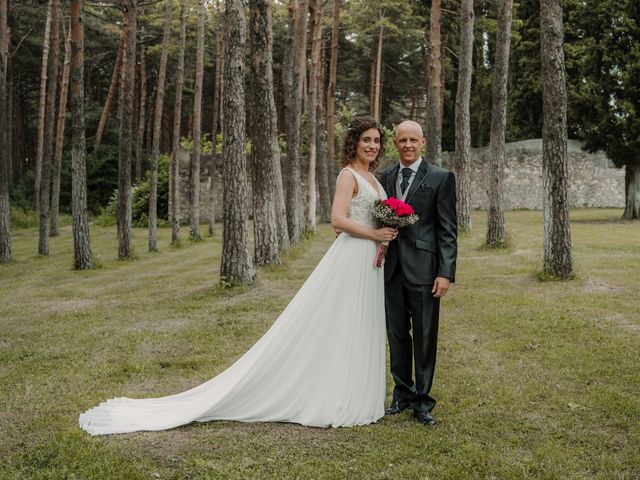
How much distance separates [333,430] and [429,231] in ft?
5.52

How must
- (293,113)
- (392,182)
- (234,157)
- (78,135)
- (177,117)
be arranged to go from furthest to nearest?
(177,117), (293,113), (78,135), (234,157), (392,182)

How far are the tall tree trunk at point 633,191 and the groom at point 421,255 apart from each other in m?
22.3

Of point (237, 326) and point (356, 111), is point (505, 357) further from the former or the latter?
point (356, 111)

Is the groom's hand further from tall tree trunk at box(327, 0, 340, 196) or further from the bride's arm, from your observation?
tall tree trunk at box(327, 0, 340, 196)

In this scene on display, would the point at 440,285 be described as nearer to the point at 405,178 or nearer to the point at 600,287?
Result: the point at 405,178

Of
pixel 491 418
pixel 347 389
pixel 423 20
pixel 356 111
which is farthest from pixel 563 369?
pixel 356 111

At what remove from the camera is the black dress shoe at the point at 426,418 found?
205 inches

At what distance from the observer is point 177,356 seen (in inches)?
299

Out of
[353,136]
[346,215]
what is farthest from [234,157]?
[346,215]

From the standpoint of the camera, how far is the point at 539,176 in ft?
112

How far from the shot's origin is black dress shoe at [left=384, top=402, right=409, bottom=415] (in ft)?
18.2

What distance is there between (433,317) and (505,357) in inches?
90.9

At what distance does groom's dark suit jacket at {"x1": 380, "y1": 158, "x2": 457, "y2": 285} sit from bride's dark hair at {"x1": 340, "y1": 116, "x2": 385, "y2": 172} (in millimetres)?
500

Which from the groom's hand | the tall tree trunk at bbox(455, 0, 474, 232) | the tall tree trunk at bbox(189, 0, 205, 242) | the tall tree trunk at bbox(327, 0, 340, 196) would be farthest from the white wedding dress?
the tall tree trunk at bbox(327, 0, 340, 196)
